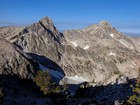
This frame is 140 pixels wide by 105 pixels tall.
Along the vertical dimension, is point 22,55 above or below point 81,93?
above

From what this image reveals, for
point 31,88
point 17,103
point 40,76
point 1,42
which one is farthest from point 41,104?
point 1,42

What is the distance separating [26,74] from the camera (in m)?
156

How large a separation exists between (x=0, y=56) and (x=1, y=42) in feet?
55.2

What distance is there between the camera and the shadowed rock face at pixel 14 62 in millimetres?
146875

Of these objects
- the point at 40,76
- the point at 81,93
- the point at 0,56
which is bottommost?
the point at 81,93

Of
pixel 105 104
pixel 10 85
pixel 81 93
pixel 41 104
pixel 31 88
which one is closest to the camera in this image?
pixel 105 104

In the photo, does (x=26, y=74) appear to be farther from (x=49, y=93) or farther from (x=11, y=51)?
(x=49, y=93)

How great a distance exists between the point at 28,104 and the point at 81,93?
46.4 metres

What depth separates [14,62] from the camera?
15388cm

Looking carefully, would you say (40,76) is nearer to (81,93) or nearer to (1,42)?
(81,93)

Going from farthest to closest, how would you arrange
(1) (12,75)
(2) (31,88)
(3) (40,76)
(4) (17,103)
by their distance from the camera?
(1) (12,75), (2) (31,88), (3) (40,76), (4) (17,103)

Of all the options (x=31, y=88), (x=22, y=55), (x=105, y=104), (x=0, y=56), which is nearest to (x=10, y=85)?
(x=31, y=88)

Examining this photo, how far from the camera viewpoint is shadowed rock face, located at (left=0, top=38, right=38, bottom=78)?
14688 centimetres

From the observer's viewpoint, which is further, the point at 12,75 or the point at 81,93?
the point at 12,75
